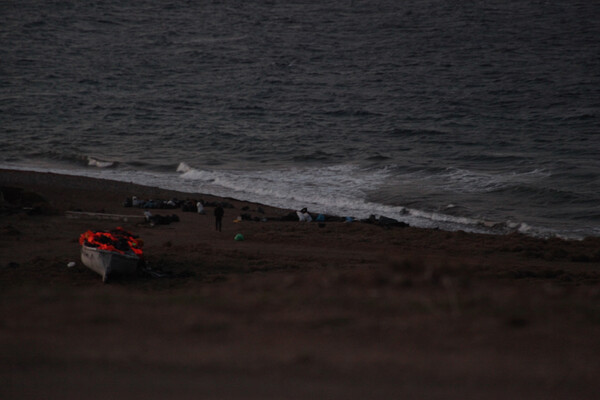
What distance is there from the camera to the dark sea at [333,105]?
65.6ft

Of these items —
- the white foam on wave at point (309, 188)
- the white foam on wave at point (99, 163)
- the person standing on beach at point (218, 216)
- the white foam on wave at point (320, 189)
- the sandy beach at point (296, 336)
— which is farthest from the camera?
the white foam on wave at point (99, 163)

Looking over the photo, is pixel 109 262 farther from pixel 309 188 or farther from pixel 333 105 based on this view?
pixel 333 105

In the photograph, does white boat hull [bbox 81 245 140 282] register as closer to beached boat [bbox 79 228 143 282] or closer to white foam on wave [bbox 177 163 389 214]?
beached boat [bbox 79 228 143 282]

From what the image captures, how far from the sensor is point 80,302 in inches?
234

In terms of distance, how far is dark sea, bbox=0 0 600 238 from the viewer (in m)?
20.0

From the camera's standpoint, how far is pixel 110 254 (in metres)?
8.92

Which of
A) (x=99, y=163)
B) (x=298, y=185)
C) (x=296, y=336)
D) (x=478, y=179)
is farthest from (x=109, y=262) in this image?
(x=99, y=163)

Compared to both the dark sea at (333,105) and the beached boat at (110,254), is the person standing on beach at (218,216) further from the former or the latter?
the dark sea at (333,105)

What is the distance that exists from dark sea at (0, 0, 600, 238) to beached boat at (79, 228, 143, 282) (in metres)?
8.88

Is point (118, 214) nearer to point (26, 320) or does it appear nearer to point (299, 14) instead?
point (26, 320)

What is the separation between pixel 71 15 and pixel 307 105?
39598 mm

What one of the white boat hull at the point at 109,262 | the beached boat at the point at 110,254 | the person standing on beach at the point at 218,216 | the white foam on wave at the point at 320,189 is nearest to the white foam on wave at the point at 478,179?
the white foam on wave at the point at 320,189

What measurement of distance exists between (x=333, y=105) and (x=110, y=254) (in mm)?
27471

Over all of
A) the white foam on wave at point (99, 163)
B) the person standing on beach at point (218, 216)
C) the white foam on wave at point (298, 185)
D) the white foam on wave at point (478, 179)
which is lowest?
the white foam on wave at point (99, 163)
